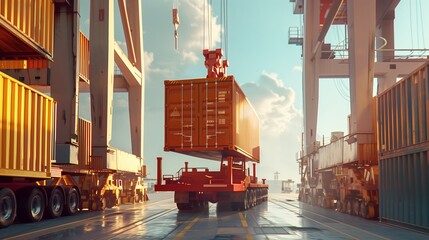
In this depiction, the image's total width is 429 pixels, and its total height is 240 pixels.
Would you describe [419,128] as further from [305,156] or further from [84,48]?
[305,156]

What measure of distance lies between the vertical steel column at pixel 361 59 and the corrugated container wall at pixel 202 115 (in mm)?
5434

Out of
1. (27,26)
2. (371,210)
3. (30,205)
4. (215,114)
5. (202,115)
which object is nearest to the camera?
(27,26)

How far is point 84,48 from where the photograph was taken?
33031mm

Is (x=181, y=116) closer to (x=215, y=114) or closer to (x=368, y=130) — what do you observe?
(x=215, y=114)

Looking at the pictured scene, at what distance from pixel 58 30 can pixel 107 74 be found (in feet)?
20.2

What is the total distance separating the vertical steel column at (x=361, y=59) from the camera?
923 inches

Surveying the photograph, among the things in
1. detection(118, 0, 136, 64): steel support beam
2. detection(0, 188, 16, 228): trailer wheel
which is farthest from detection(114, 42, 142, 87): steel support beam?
detection(0, 188, 16, 228): trailer wheel

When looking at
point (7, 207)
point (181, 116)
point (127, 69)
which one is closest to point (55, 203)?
point (7, 207)

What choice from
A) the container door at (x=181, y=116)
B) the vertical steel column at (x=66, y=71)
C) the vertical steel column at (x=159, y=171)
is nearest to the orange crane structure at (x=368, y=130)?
the container door at (x=181, y=116)

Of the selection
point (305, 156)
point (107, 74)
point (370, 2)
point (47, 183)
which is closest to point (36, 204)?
point (47, 183)

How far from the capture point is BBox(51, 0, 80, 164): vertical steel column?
22.2 metres

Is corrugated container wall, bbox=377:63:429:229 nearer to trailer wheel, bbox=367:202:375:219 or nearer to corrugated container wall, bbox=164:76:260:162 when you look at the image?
trailer wheel, bbox=367:202:375:219

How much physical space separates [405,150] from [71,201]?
13095 mm

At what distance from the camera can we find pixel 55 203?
19.8 metres
